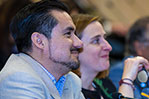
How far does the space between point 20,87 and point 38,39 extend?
0.29 metres

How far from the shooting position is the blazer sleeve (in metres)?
1.14

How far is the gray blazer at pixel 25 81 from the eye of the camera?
1.15 metres

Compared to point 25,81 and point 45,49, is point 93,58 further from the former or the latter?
point 25,81

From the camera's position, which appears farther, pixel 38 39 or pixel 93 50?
pixel 93 50

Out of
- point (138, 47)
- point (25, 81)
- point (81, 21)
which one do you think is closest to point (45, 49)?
point (25, 81)

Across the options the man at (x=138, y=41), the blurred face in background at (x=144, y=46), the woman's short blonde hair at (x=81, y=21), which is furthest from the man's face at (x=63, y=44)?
the blurred face in background at (x=144, y=46)

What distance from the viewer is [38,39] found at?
Answer: 1.34 meters

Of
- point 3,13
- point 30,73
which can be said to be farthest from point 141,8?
point 30,73

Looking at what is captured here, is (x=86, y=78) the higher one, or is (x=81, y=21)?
(x=81, y=21)

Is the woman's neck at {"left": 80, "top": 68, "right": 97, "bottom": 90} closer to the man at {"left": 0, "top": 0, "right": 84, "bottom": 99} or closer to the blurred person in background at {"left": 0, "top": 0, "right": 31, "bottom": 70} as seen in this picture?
the man at {"left": 0, "top": 0, "right": 84, "bottom": 99}

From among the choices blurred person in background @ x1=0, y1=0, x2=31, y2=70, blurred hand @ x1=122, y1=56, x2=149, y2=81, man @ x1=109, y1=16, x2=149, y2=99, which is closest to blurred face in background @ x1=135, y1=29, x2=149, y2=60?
man @ x1=109, y1=16, x2=149, y2=99

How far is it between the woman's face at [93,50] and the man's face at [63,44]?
1.47 feet

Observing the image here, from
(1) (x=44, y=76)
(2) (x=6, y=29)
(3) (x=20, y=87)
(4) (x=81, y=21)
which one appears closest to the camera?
(3) (x=20, y=87)

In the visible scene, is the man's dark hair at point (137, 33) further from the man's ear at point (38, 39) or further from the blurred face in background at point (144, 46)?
the man's ear at point (38, 39)
